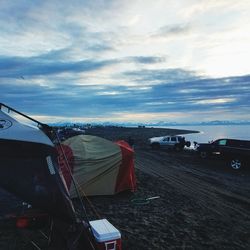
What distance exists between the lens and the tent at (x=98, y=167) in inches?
442

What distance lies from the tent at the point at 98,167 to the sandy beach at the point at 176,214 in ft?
1.45

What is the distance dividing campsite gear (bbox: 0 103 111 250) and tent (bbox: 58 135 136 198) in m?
4.51

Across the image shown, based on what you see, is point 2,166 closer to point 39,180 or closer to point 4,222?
point 39,180

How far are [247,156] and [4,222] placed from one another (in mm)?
16760

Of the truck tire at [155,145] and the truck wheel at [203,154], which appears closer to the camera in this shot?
the truck wheel at [203,154]

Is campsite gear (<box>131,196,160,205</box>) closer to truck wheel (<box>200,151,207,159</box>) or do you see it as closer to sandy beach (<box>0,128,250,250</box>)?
sandy beach (<box>0,128,250,250</box>)

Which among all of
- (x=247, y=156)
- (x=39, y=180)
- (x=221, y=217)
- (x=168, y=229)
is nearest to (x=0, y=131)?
(x=39, y=180)

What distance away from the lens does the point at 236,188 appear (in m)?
14.8

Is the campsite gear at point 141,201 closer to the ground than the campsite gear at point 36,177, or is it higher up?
closer to the ground

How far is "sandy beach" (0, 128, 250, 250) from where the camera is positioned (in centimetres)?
778

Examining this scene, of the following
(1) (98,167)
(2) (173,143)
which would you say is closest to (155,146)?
(2) (173,143)

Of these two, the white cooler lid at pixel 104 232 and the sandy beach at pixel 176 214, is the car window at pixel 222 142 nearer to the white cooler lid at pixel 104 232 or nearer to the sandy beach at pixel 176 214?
the sandy beach at pixel 176 214

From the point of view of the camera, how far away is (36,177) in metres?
6.12

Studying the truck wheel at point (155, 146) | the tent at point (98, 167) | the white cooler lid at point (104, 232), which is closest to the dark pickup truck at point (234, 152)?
the truck wheel at point (155, 146)
